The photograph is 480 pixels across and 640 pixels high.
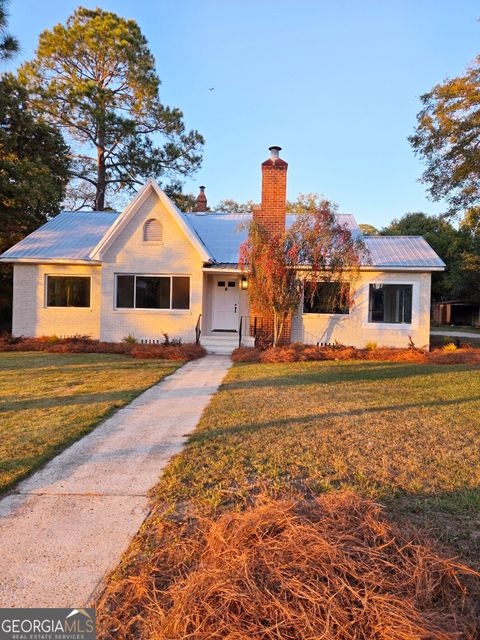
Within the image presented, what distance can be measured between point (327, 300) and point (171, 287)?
556 cm

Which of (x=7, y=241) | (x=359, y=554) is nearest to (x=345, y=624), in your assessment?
(x=359, y=554)

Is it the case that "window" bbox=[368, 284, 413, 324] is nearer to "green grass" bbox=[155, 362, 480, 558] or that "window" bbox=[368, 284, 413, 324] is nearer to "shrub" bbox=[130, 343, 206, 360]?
"shrub" bbox=[130, 343, 206, 360]

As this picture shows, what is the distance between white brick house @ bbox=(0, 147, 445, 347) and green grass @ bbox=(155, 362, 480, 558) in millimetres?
6763

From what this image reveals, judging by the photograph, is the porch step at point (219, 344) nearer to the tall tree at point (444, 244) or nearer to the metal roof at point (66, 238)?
the metal roof at point (66, 238)

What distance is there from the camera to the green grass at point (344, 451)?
11.2ft

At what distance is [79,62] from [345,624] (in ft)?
106

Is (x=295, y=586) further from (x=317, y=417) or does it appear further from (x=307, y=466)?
(x=317, y=417)

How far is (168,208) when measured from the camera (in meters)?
14.7

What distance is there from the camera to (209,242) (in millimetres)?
16578

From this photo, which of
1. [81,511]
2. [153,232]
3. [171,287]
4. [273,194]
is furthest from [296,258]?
[81,511]

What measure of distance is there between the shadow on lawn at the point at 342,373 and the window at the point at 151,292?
17.0 feet

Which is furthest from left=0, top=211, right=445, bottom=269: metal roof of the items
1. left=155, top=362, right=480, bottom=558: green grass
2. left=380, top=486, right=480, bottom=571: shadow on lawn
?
left=380, top=486, right=480, bottom=571: shadow on lawn

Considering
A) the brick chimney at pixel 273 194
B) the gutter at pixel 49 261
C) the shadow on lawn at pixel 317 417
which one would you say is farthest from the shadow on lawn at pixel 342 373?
the gutter at pixel 49 261

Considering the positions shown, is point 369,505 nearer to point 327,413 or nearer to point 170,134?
point 327,413
